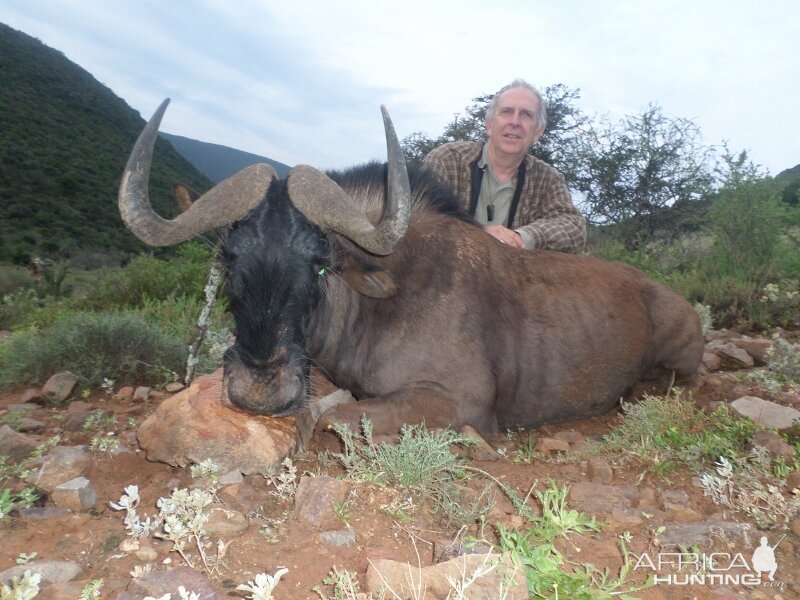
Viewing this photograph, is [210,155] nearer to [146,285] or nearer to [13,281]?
[13,281]

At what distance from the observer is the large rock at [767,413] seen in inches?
149

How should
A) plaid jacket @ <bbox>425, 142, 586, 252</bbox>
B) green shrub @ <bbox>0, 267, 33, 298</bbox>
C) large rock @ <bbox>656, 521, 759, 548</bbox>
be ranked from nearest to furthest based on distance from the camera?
large rock @ <bbox>656, 521, 759, 548</bbox> → plaid jacket @ <bbox>425, 142, 586, 252</bbox> → green shrub @ <bbox>0, 267, 33, 298</bbox>

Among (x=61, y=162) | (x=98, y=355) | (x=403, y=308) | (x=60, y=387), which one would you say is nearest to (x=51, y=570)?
(x=403, y=308)

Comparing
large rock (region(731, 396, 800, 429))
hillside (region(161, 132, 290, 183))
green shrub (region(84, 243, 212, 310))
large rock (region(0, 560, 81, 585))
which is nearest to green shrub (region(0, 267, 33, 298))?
green shrub (region(84, 243, 212, 310))

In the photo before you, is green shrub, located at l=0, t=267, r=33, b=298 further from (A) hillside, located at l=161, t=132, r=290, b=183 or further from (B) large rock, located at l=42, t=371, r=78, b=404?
(A) hillside, located at l=161, t=132, r=290, b=183

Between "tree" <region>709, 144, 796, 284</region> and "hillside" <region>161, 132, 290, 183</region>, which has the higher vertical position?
"hillside" <region>161, 132, 290, 183</region>

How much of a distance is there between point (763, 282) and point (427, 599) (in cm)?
901

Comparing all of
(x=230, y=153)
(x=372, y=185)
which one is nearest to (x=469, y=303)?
(x=372, y=185)

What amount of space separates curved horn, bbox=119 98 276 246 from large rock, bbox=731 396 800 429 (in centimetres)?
348

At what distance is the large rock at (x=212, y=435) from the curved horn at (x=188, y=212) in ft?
A: 3.36

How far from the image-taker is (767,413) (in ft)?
12.9

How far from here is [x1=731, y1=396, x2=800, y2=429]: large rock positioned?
3.79 m

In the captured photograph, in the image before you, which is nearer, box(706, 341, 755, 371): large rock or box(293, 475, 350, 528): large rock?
box(293, 475, 350, 528): large rock

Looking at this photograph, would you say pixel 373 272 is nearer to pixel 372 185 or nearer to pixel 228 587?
pixel 372 185
